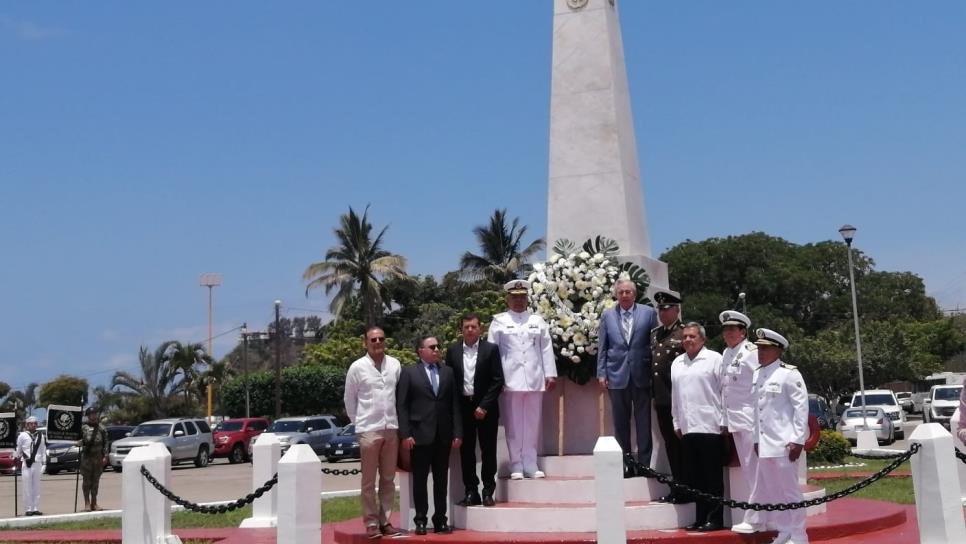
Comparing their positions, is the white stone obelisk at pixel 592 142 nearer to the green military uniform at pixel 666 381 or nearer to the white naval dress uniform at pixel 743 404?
the green military uniform at pixel 666 381

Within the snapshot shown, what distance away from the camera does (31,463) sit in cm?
1719

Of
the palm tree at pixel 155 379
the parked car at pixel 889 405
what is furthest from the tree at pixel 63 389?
the parked car at pixel 889 405

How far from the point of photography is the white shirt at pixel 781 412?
27.2 feet

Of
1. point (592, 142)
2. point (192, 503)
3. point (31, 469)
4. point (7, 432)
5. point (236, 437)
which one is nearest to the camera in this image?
point (192, 503)

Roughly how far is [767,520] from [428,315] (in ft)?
147

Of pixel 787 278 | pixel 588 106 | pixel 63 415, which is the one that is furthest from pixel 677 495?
pixel 787 278

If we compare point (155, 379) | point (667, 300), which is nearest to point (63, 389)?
point (155, 379)

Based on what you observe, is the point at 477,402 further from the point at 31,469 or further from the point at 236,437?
the point at 236,437

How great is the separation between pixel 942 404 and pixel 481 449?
28161 mm

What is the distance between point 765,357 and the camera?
8.48m

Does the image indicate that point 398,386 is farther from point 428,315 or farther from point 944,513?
point 428,315

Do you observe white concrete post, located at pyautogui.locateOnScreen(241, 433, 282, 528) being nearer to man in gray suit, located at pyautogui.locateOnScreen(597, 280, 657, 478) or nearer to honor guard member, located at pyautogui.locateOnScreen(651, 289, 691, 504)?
man in gray suit, located at pyautogui.locateOnScreen(597, 280, 657, 478)

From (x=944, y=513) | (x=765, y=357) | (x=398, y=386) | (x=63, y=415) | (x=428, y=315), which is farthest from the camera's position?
(x=428, y=315)

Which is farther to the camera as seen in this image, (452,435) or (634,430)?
(634,430)
